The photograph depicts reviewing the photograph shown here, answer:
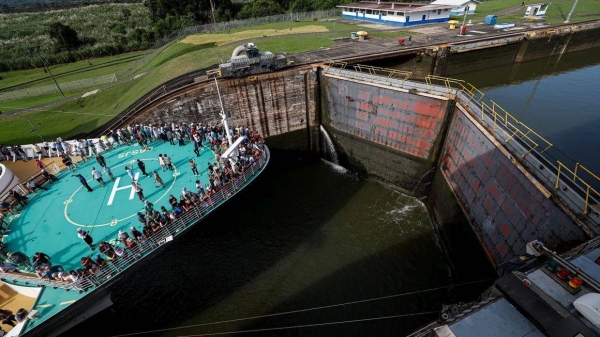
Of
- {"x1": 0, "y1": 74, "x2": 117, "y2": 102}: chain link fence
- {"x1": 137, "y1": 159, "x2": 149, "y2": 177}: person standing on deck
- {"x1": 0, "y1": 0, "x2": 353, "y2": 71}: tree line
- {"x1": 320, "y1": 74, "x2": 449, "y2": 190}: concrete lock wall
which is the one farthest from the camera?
{"x1": 0, "y1": 0, "x2": 353, "y2": 71}: tree line

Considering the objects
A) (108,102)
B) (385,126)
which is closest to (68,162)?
(108,102)

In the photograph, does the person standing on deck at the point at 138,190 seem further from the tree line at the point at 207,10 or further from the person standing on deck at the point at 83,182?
the tree line at the point at 207,10

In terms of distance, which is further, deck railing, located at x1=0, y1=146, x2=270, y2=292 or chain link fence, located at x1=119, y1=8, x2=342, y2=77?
chain link fence, located at x1=119, y1=8, x2=342, y2=77

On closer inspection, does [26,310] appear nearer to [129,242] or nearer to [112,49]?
[129,242]

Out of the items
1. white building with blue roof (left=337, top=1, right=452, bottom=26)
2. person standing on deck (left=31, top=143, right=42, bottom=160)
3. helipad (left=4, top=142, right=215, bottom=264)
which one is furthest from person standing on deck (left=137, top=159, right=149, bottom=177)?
white building with blue roof (left=337, top=1, right=452, bottom=26)

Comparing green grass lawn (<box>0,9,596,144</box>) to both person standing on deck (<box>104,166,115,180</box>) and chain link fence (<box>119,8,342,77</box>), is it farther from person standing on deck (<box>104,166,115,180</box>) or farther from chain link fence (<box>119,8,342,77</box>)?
person standing on deck (<box>104,166,115,180</box>)

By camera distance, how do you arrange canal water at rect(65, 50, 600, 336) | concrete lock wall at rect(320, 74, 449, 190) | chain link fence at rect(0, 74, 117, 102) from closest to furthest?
canal water at rect(65, 50, 600, 336), concrete lock wall at rect(320, 74, 449, 190), chain link fence at rect(0, 74, 117, 102)

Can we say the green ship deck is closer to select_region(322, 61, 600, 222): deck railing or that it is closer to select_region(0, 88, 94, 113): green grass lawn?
select_region(322, 61, 600, 222): deck railing

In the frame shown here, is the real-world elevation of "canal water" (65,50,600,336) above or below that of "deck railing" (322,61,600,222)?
below

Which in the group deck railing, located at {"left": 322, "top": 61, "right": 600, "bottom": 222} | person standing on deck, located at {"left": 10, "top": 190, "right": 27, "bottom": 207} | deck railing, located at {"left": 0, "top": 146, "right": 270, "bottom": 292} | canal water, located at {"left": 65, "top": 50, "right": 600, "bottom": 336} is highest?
deck railing, located at {"left": 322, "top": 61, "right": 600, "bottom": 222}

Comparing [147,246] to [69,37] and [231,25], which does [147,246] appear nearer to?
[231,25]
